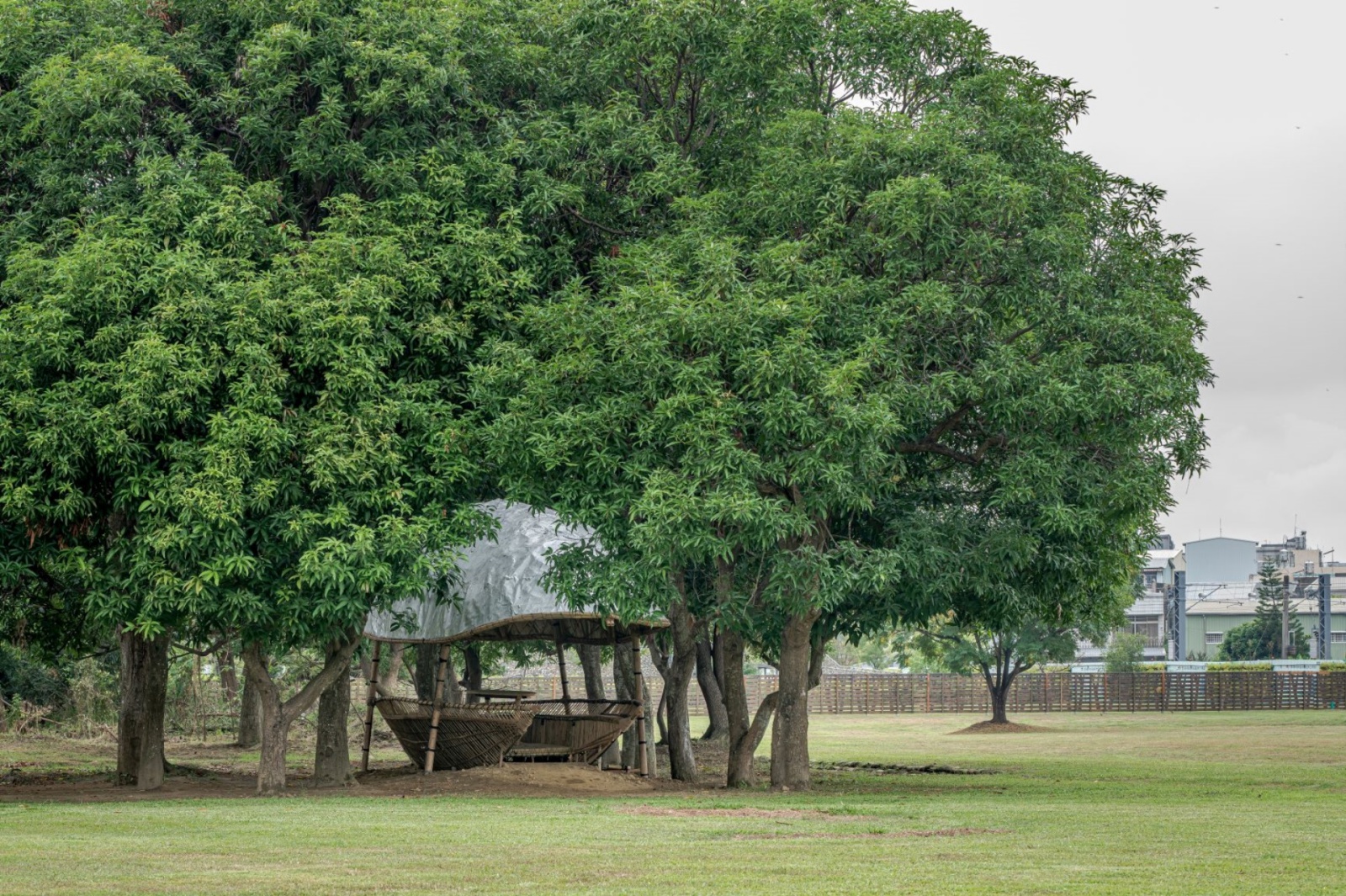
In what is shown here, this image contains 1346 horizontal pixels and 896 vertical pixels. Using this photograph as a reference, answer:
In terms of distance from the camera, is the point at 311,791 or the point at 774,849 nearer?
the point at 774,849

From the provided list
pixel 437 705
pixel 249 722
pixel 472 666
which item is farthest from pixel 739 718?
pixel 249 722

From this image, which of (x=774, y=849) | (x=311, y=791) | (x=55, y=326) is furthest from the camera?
(x=311, y=791)

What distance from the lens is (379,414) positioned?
832 inches

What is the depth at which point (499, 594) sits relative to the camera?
2334 centimetres

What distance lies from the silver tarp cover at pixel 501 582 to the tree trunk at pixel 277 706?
101 centimetres

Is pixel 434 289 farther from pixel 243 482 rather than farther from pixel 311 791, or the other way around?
pixel 311 791

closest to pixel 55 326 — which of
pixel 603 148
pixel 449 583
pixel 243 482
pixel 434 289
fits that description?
pixel 243 482

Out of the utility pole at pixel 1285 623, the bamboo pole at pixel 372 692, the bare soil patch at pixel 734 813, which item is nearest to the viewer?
the bare soil patch at pixel 734 813

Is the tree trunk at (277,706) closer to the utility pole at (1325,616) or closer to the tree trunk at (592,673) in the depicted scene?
the tree trunk at (592,673)

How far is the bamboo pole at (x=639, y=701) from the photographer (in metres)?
25.8

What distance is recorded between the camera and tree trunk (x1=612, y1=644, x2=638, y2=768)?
28.8m

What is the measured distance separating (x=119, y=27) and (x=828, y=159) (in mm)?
11324

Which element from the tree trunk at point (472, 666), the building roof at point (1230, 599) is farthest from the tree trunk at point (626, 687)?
the building roof at point (1230, 599)

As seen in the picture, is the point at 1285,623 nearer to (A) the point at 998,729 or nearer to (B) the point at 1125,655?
(B) the point at 1125,655
